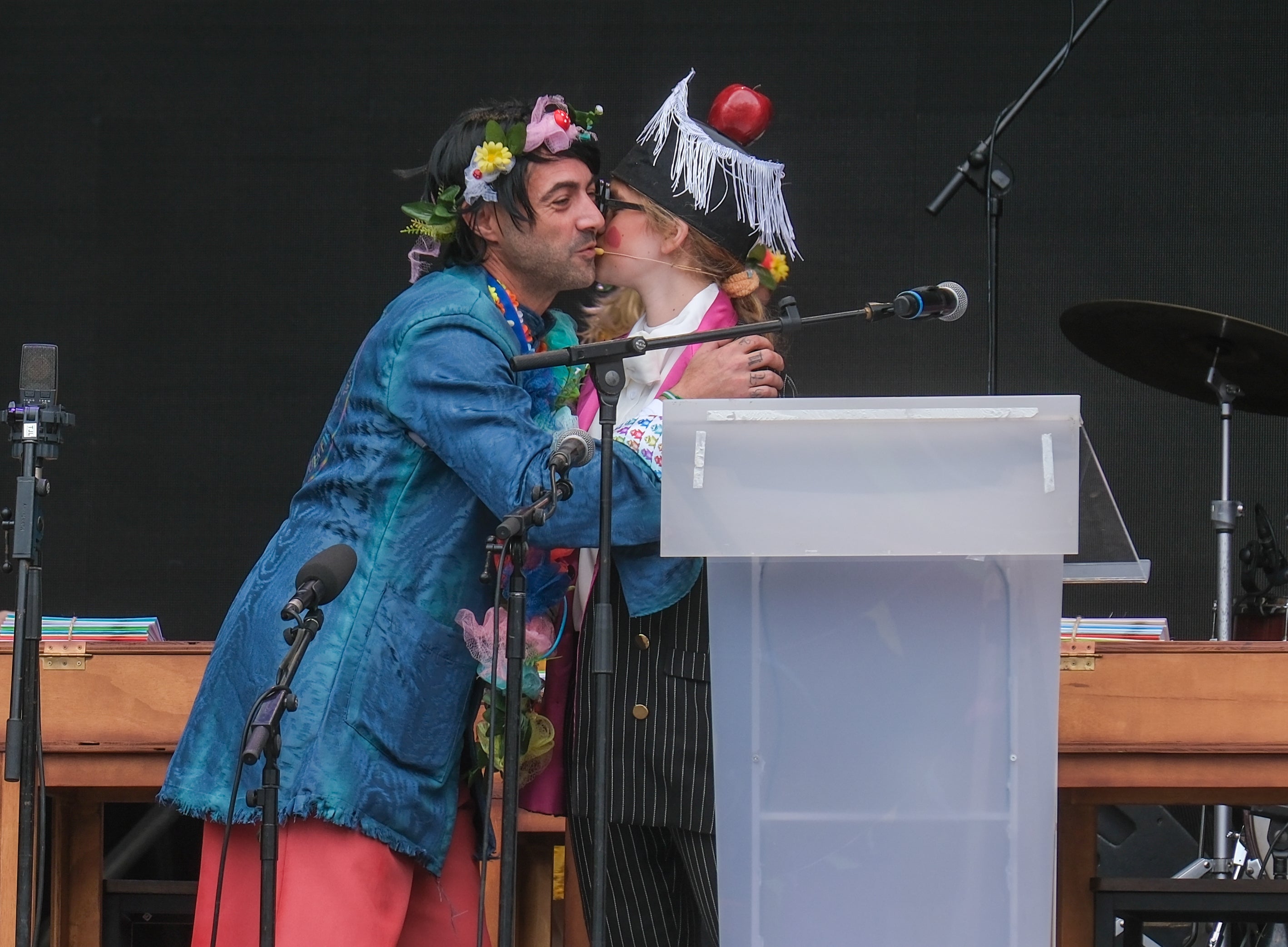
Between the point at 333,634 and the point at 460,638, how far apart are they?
0.51 feet

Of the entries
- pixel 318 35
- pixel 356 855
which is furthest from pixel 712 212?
pixel 318 35

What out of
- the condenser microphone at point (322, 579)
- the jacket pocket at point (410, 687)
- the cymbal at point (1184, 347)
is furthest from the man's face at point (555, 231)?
the cymbal at point (1184, 347)

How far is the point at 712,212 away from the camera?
82.9 inches

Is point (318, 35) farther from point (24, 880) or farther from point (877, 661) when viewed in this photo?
point (877, 661)

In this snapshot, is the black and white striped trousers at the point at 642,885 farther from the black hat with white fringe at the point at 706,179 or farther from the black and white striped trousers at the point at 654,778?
the black hat with white fringe at the point at 706,179

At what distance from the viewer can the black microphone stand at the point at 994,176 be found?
298cm

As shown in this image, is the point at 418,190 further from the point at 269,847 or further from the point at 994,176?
the point at 269,847

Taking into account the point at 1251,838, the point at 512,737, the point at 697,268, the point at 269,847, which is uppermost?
the point at 697,268

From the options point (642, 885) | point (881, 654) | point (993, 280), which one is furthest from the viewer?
point (993, 280)

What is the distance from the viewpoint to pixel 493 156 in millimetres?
1983

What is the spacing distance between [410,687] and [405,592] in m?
0.11

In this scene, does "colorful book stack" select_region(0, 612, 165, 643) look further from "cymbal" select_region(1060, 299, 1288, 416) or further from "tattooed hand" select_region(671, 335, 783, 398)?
"cymbal" select_region(1060, 299, 1288, 416)

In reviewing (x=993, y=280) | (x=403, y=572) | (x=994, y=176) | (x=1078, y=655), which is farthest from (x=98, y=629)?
(x=994, y=176)

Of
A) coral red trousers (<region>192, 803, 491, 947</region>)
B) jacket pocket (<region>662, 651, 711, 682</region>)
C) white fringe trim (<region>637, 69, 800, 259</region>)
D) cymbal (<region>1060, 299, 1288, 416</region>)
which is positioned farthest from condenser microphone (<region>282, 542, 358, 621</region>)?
cymbal (<region>1060, 299, 1288, 416</region>)
